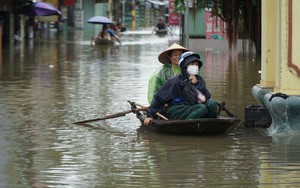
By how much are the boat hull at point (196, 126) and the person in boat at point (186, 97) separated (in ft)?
0.43

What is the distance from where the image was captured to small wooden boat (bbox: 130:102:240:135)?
10.0m

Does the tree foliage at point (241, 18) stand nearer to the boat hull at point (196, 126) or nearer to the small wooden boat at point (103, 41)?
the boat hull at point (196, 126)

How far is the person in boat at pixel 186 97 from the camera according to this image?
10195 millimetres

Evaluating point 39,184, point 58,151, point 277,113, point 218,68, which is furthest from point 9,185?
point 218,68

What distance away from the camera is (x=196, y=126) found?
33.2ft

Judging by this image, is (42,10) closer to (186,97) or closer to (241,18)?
(241,18)

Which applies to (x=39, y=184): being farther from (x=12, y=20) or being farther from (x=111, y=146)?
(x=12, y=20)

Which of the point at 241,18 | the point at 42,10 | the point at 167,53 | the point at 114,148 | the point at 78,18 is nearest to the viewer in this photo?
the point at 114,148

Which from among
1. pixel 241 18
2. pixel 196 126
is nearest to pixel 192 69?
pixel 196 126

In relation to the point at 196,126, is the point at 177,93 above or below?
above

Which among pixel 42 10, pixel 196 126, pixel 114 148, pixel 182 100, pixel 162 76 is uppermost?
pixel 42 10

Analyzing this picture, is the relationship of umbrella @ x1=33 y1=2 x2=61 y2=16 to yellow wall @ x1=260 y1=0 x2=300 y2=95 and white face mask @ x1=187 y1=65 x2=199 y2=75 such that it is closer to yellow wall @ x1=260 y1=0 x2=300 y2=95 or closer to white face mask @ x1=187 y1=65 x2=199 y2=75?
yellow wall @ x1=260 y1=0 x2=300 y2=95

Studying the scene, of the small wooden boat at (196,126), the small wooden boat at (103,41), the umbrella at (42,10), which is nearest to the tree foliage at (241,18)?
the small wooden boat at (196,126)

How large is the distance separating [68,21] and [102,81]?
54.9 meters
